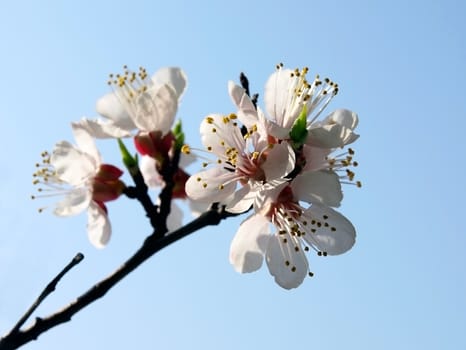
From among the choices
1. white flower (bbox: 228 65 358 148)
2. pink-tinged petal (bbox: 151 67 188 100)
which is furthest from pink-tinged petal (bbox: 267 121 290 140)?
pink-tinged petal (bbox: 151 67 188 100)

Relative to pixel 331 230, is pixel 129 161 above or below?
above

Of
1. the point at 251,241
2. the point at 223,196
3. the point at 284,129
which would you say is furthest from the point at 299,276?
the point at 284,129

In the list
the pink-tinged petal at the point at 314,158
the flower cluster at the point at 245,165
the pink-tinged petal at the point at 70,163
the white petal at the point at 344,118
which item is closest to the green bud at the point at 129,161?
the flower cluster at the point at 245,165

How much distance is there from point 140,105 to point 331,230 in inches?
30.9

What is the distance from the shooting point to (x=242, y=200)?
1.88m

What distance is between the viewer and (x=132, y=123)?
2064mm

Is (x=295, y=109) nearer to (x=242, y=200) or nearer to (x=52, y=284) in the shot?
(x=242, y=200)

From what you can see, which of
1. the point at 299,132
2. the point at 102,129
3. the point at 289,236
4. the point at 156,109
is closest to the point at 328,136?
the point at 299,132

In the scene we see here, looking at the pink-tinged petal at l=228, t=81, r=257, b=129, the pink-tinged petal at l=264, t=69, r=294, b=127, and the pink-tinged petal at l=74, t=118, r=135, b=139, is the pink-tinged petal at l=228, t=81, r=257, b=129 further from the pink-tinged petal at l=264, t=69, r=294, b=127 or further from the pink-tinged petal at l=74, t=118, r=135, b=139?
the pink-tinged petal at l=74, t=118, r=135, b=139

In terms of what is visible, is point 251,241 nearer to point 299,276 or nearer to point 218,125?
point 299,276

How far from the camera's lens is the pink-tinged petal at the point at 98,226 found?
2.26 meters

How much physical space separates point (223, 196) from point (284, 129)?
11.8 inches

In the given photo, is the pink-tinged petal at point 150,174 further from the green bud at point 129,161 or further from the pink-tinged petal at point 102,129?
the green bud at point 129,161

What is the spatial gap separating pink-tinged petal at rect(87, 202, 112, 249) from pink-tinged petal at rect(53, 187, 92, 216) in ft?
0.28
